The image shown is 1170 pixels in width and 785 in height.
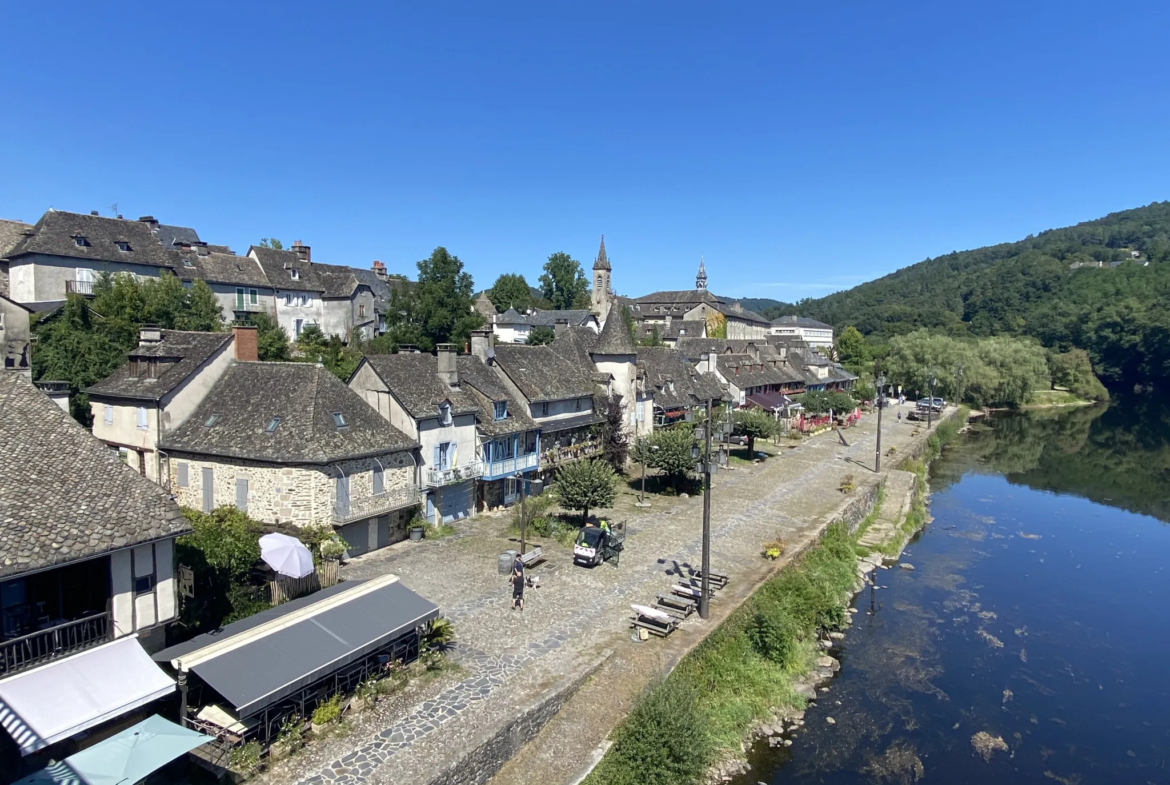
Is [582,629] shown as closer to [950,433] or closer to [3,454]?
[3,454]

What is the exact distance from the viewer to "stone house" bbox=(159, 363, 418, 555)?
2350 centimetres

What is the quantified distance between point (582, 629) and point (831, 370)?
6790cm

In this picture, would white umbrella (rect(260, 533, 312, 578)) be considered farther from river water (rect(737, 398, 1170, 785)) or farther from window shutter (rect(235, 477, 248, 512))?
river water (rect(737, 398, 1170, 785))

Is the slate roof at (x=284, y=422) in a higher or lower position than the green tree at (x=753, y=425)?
higher

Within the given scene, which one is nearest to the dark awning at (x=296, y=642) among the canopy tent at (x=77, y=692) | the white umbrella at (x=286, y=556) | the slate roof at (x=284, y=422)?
the canopy tent at (x=77, y=692)

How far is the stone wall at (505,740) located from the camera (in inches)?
509

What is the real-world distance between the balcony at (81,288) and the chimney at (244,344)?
1899 cm

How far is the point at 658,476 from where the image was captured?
3906 centimetres

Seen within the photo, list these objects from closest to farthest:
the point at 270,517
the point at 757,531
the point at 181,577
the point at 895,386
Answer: the point at 181,577, the point at 270,517, the point at 757,531, the point at 895,386

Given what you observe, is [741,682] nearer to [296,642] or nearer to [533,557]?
[533,557]

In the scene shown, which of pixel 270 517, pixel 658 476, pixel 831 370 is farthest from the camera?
pixel 831 370

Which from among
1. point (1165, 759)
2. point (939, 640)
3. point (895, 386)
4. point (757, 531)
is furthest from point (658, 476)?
point (895, 386)

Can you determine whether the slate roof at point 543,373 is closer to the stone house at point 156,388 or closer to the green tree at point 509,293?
the stone house at point 156,388

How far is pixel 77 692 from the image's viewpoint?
37.6 ft
